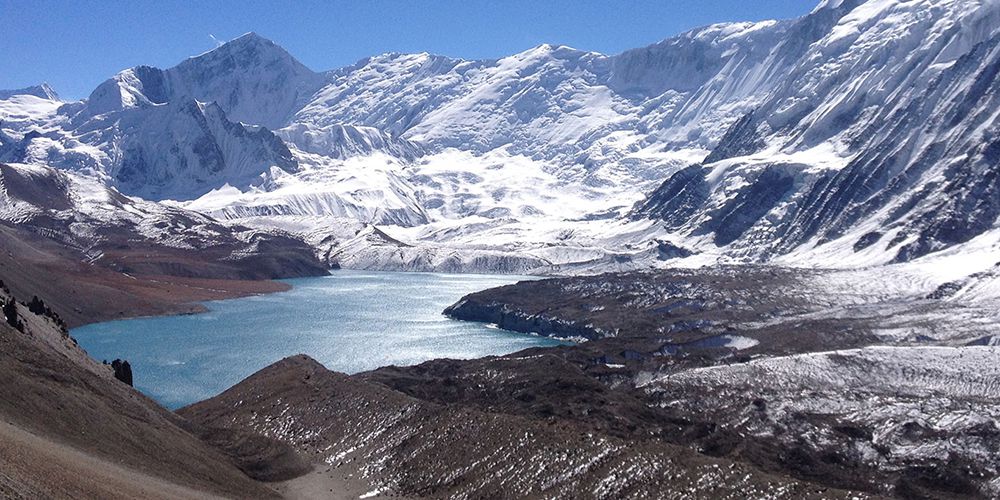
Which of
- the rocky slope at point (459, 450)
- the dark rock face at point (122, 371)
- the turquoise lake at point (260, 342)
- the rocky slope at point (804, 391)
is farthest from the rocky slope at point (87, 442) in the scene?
the turquoise lake at point (260, 342)

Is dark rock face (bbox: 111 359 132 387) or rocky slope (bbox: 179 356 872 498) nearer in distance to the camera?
rocky slope (bbox: 179 356 872 498)

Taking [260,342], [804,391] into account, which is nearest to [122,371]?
[804,391]

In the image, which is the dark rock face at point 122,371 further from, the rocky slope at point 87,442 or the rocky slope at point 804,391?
the rocky slope at point 804,391

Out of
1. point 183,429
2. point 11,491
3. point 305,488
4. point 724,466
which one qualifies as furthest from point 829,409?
point 11,491

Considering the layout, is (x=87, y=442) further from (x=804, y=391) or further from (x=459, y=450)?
(x=804, y=391)

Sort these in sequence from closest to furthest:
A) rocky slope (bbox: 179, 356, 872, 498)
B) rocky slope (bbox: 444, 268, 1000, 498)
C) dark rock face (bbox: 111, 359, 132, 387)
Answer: rocky slope (bbox: 179, 356, 872, 498)
rocky slope (bbox: 444, 268, 1000, 498)
dark rock face (bbox: 111, 359, 132, 387)

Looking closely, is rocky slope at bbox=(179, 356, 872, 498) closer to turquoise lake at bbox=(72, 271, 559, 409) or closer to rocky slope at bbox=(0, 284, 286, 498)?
rocky slope at bbox=(0, 284, 286, 498)

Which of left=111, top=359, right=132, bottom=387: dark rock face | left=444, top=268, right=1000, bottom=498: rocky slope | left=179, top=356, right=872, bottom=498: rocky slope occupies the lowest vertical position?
left=444, top=268, right=1000, bottom=498: rocky slope

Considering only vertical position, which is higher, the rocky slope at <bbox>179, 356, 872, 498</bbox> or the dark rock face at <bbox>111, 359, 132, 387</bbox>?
the dark rock face at <bbox>111, 359, 132, 387</bbox>

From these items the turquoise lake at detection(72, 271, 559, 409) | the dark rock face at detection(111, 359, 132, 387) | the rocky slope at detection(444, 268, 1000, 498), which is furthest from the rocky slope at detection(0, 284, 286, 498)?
the turquoise lake at detection(72, 271, 559, 409)
